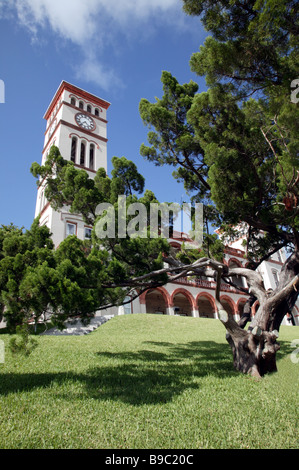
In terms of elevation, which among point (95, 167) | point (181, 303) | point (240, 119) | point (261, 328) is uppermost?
point (95, 167)

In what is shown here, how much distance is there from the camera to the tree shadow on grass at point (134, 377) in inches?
159

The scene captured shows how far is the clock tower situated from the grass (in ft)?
46.7

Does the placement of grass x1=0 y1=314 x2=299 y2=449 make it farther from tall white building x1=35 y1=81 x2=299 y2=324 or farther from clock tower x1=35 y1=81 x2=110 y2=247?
clock tower x1=35 y1=81 x2=110 y2=247

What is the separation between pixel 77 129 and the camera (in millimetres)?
24297

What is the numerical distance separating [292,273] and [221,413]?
4.28 meters

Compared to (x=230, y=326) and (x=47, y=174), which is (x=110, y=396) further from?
(x=47, y=174)

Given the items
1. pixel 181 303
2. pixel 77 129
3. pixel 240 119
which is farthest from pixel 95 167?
pixel 240 119

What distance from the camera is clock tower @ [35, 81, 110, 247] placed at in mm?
22469

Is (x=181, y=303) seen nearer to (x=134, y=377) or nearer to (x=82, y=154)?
(x=82, y=154)

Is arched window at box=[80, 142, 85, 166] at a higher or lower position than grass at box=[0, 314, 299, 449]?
higher

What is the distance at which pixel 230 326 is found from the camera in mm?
5840

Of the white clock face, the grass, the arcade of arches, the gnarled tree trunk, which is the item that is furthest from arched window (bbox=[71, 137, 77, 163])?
the gnarled tree trunk

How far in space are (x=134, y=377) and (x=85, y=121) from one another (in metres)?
25.4
